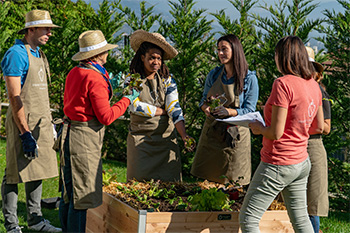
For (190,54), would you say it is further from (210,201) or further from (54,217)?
(210,201)

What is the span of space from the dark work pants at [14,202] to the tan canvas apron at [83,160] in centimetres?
99

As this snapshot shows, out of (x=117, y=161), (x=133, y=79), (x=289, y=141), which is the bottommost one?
(x=117, y=161)

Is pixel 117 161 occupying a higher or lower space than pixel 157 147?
lower

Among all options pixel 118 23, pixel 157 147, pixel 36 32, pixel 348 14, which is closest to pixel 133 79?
pixel 157 147

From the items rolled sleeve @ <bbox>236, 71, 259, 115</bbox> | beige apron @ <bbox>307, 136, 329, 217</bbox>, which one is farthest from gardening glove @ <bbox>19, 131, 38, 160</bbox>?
beige apron @ <bbox>307, 136, 329, 217</bbox>

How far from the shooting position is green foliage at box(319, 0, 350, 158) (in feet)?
21.2

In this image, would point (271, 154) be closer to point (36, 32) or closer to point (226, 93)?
point (226, 93)

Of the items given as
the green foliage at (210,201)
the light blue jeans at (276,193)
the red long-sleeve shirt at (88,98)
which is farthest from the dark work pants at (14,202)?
the light blue jeans at (276,193)

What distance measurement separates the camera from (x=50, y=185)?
7465mm

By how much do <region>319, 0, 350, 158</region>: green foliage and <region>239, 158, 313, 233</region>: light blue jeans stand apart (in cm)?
313

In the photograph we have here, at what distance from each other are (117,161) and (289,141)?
21.5ft

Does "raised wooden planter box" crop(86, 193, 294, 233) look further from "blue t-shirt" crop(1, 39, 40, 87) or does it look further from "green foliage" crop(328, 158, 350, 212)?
"green foliage" crop(328, 158, 350, 212)

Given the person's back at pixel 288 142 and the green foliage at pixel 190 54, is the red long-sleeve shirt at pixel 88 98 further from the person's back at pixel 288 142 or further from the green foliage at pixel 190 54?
the green foliage at pixel 190 54

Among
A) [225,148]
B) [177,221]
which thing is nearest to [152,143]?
[225,148]
